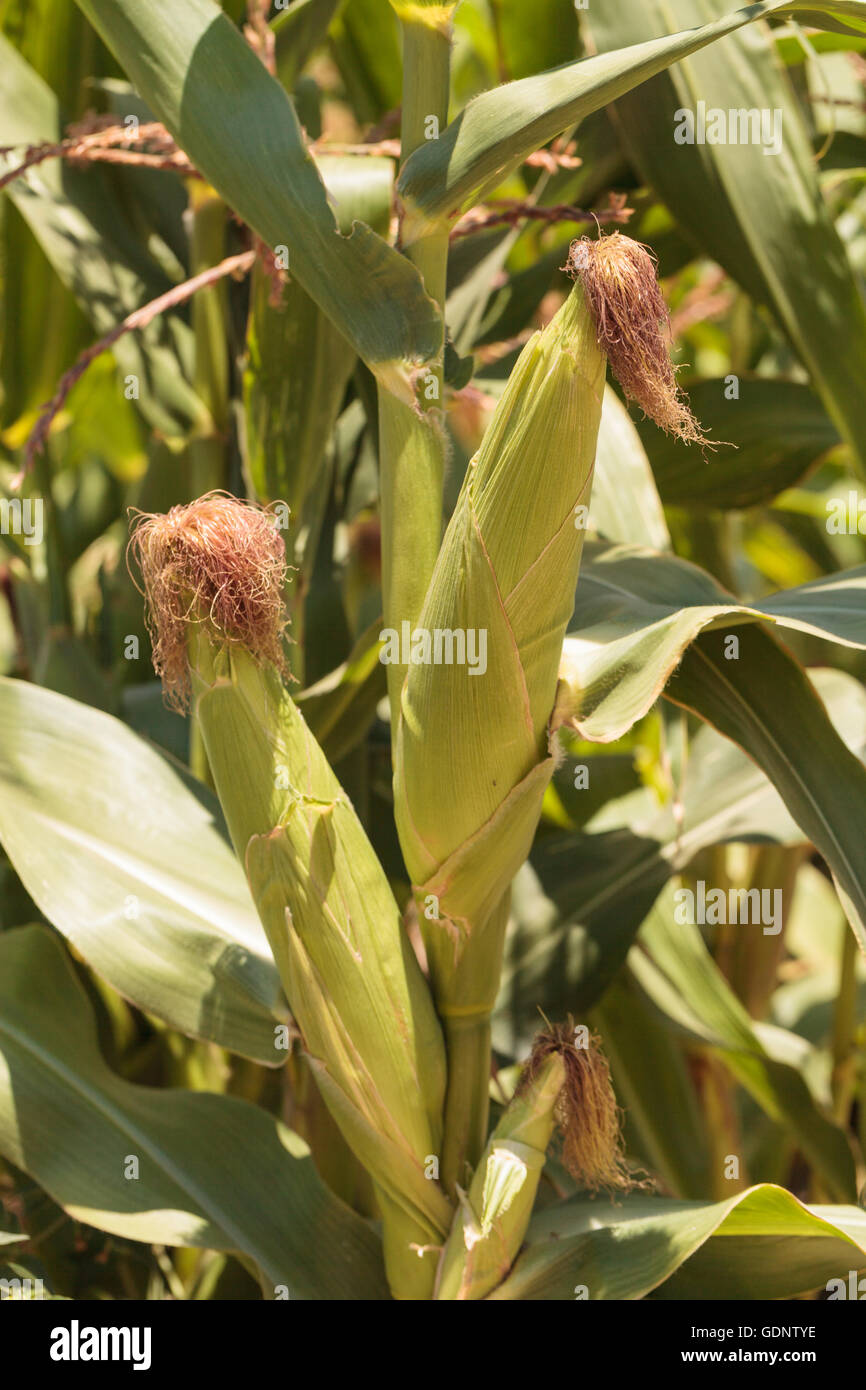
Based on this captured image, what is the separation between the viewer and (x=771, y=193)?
0.78 metres

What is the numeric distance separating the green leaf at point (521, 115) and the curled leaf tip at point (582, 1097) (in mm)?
428

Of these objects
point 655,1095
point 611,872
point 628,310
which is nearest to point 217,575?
point 628,310

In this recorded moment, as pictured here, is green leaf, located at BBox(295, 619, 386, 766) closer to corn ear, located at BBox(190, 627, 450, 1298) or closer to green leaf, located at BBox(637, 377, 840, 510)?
corn ear, located at BBox(190, 627, 450, 1298)

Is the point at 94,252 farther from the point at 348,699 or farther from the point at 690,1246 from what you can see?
the point at 690,1246

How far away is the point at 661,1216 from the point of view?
0.62 m

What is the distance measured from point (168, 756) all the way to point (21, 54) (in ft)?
2.21

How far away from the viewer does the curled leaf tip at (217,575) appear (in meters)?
0.54

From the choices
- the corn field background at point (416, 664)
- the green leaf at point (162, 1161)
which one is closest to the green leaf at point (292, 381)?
the corn field background at point (416, 664)

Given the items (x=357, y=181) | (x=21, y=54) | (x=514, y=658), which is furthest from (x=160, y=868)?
(x=21, y=54)

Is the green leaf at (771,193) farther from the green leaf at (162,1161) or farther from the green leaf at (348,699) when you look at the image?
the green leaf at (162,1161)

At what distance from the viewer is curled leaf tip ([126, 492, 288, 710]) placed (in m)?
0.54

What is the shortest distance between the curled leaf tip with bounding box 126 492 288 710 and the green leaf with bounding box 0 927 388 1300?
0.32 metres

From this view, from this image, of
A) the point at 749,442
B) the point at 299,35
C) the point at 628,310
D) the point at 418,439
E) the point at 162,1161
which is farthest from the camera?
the point at 749,442

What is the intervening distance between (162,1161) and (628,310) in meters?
0.56
